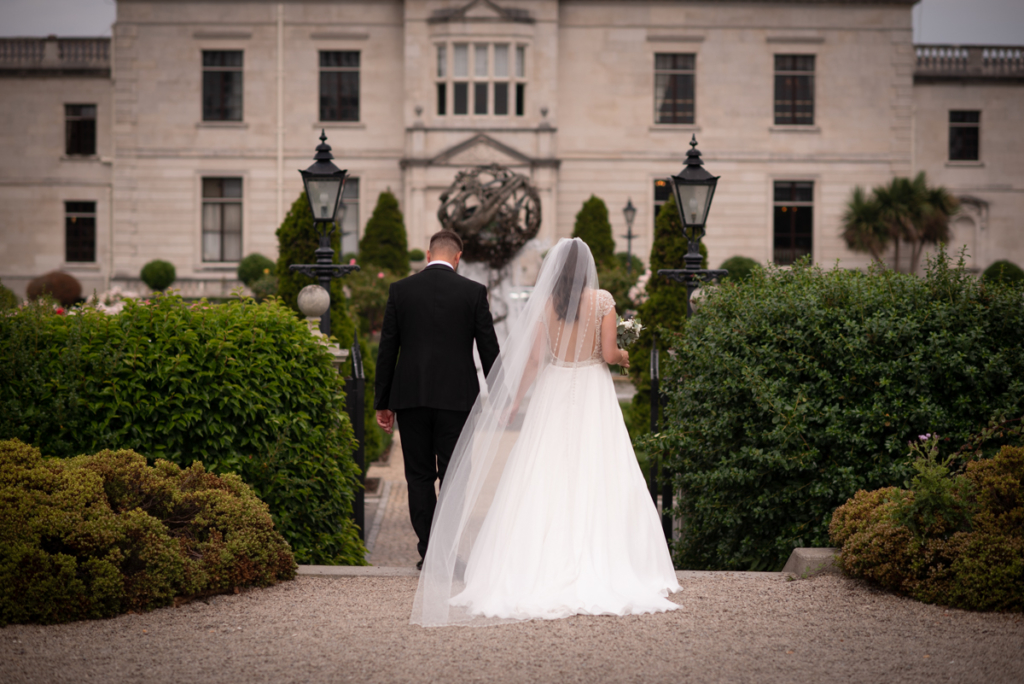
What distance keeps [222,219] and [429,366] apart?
2595cm

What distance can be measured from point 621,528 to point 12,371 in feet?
12.4

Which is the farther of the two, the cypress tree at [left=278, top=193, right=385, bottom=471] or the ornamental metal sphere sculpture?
the ornamental metal sphere sculpture

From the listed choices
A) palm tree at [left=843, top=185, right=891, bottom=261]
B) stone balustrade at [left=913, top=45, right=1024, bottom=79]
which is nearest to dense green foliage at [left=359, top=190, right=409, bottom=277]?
palm tree at [left=843, top=185, right=891, bottom=261]

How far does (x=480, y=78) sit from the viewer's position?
26.7m

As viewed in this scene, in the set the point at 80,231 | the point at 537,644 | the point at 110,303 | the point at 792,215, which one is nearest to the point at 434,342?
the point at 537,644

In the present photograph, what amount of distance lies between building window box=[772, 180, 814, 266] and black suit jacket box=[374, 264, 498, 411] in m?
25.7

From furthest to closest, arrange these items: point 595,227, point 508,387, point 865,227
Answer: point 865,227, point 595,227, point 508,387

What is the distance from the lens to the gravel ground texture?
136 inches

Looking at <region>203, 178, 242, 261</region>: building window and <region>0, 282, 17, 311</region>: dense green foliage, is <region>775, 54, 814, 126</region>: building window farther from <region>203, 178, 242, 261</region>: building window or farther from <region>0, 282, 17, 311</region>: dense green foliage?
<region>0, 282, 17, 311</region>: dense green foliage

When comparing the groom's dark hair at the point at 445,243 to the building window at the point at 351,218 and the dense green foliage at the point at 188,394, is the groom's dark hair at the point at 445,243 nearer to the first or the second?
the dense green foliage at the point at 188,394

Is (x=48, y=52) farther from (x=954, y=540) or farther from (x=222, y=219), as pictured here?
(x=954, y=540)

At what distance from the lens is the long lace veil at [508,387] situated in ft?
15.4

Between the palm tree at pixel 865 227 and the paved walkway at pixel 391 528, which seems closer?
the paved walkway at pixel 391 528

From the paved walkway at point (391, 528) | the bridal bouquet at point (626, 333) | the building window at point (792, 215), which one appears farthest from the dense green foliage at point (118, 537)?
the building window at point (792, 215)
